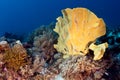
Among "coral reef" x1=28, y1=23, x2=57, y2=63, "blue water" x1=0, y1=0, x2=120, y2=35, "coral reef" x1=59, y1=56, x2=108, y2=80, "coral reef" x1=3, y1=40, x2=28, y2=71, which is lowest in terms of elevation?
"coral reef" x1=59, y1=56, x2=108, y2=80

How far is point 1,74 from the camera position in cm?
429

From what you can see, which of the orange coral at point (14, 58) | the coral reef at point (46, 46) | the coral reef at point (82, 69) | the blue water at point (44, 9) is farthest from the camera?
the blue water at point (44, 9)

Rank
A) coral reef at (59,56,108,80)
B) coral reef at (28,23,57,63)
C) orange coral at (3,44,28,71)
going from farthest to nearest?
coral reef at (28,23,57,63)
orange coral at (3,44,28,71)
coral reef at (59,56,108,80)

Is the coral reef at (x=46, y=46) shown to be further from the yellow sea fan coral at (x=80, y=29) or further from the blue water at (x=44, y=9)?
the blue water at (x=44, y=9)

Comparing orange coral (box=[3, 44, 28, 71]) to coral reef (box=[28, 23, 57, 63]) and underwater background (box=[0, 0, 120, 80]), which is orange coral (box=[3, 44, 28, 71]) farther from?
coral reef (box=[28, 23, 57, 63])

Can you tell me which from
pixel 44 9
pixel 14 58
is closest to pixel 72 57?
pixel 14 58

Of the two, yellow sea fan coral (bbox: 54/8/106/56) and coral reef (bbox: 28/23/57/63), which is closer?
yellow sea fan coral (bbox: 54/8/106/56)

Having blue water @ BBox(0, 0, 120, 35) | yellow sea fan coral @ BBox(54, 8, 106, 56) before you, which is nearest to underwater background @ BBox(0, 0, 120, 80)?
yellow sea fan coral @ BBox(54, 8, 106, 56)

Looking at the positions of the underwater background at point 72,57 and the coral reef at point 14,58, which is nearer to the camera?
the underwater background at point 72,57

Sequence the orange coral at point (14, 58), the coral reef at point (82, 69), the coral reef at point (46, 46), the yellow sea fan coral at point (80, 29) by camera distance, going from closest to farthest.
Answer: the coral reef at point (82, 69) < the yellow sea fan coral at point (80, 29) < the orange coral at point (14, 58) < the coral reef at point (46, 46)

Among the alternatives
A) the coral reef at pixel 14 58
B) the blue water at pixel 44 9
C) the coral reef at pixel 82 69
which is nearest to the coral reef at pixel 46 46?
the coral reef at pixel 14 58

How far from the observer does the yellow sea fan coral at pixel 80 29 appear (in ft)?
13.7

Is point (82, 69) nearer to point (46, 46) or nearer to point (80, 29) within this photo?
point (80, 29)

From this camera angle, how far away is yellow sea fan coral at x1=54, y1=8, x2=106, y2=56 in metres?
4.19
